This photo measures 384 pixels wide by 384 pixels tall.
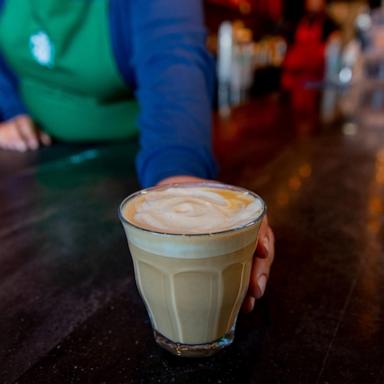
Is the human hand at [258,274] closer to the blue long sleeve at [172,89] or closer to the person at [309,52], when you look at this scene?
the blue long sleeve at [172,89]

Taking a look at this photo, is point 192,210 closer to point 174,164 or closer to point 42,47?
point 174,164

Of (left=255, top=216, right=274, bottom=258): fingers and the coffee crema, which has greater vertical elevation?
the coffee crema

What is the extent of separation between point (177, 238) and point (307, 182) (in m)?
0.67

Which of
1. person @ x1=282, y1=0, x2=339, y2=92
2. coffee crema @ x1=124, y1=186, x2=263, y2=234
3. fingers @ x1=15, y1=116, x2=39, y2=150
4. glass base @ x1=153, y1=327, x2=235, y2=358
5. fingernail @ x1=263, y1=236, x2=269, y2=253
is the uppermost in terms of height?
coffee crema @ x1=124, y1=186, x2=263, y2=234

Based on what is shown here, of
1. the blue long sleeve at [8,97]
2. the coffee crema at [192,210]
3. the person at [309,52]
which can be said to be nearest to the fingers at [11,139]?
the blue long sleeve at [8,97]

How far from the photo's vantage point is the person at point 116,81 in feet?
2.60

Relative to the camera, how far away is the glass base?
434mm

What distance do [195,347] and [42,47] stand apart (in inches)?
41.0

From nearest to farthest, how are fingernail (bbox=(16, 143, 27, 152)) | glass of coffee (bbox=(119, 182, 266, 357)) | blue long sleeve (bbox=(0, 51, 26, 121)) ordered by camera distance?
glass of coffee (bbox=(119, 182, 266, 357)) < fingernail (bbox=(16, 143, 27, 152)) < blue long sleeve (bbox=(0, 51, 26, 121))

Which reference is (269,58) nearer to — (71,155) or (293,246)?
(71,155)

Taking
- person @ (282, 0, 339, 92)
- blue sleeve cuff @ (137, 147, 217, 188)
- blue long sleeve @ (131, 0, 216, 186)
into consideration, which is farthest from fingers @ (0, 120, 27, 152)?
person @ (282, 0, 339, 92)

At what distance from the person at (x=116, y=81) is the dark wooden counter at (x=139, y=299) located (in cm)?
8

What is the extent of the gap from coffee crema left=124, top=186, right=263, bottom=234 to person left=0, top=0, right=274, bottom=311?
0.06 metres

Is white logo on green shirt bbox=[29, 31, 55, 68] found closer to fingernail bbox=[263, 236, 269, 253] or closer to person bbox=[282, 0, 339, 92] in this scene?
fingernail bbox=[263, 236, 269, 253]
